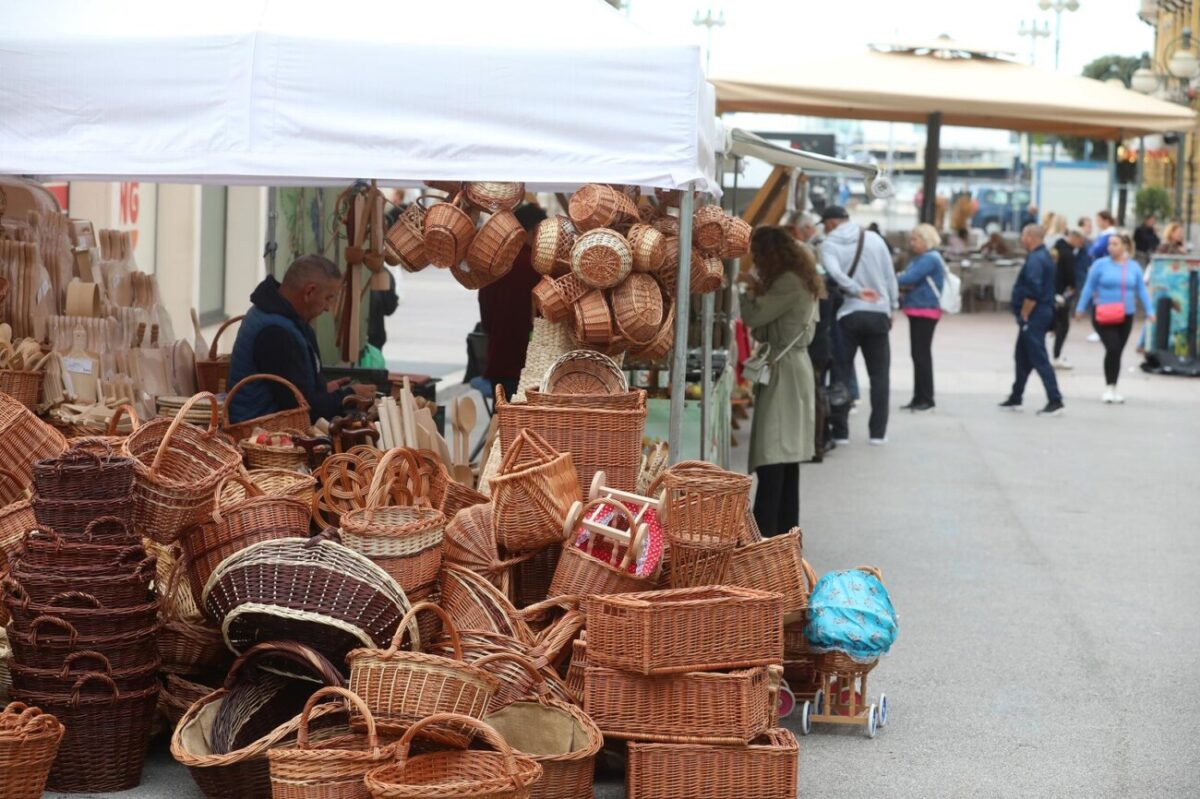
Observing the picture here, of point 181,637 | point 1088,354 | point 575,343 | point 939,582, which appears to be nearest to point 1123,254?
point 1088,354

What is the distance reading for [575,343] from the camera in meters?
6.87

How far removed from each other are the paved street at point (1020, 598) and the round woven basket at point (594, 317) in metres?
1.79

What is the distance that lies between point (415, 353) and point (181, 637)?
1314 cm

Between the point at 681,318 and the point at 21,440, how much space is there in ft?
8.02

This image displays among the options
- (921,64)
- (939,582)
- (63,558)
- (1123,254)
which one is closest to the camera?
(63,558)

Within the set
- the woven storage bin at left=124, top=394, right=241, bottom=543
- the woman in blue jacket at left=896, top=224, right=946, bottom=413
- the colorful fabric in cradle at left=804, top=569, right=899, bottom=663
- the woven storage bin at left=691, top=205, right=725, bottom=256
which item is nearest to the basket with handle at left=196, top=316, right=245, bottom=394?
the woven storage bin at left=124, top=394, right=241, bottom=543

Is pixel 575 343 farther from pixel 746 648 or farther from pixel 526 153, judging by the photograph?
pixel 746 648

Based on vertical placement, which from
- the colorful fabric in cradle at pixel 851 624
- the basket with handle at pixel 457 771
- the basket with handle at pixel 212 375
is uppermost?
the basket with handle at pixel 212 375

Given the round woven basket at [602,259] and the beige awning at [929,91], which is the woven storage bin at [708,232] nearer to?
the round woven basket at [602,259]

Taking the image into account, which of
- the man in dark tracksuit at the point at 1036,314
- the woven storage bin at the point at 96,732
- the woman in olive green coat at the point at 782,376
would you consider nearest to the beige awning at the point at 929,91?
the man in dark tracksuit at the point at 1036,314

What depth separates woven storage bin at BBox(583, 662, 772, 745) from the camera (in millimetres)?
4910

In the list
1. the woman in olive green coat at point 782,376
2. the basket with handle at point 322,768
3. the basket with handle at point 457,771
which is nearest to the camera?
the basket with handle at point 457,771

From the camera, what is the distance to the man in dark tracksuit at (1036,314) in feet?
48.5

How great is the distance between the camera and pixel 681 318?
6262 millimetres
